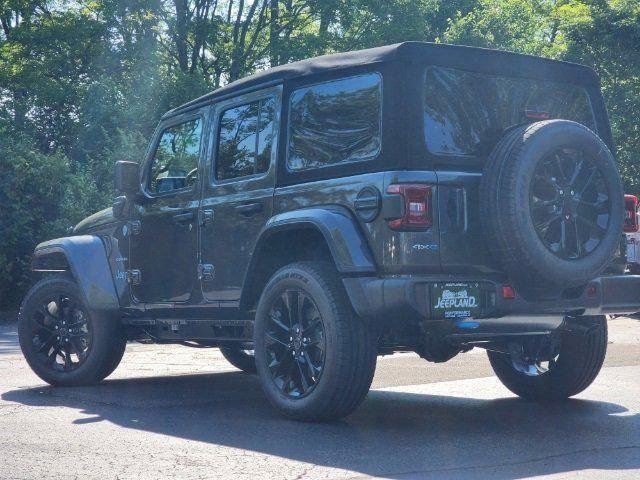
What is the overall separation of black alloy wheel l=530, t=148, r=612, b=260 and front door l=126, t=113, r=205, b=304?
2.50m

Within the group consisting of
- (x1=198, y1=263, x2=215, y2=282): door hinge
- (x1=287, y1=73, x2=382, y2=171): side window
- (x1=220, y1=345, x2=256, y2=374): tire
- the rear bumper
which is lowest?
(x1=220, y1=345, x2=256, y2=374): tire

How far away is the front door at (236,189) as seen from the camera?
658cm

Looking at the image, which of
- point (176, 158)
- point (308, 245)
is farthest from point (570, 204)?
point (176, 158)

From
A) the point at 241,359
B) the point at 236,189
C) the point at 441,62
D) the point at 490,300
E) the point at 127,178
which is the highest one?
the point at 441,62

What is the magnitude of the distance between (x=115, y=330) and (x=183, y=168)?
4.44ft

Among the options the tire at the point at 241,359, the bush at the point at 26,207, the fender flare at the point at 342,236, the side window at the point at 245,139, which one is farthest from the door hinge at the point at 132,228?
the bush at the point at 26,207

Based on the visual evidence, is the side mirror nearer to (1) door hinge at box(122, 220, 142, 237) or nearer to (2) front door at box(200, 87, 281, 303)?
(1) door hinge at box(122, 220, 142, 237)

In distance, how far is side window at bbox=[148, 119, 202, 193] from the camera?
7461 millimetres

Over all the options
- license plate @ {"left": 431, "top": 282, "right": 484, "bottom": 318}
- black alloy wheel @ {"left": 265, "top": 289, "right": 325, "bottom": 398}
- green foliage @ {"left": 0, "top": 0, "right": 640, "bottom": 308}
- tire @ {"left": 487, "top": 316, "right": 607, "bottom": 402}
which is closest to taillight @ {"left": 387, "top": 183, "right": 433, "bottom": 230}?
license plate @ {"left": 431, "top": 282, "right": 484, "bottom": 318}

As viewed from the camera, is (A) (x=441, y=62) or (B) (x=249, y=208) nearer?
(A) (x=441, y=62)

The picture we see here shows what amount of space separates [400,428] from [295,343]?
75 centimetres

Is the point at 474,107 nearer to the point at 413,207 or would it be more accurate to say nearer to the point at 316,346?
the point at 413,207

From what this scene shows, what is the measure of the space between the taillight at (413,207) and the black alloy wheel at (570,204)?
55 cm

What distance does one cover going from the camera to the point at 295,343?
6.04 m
